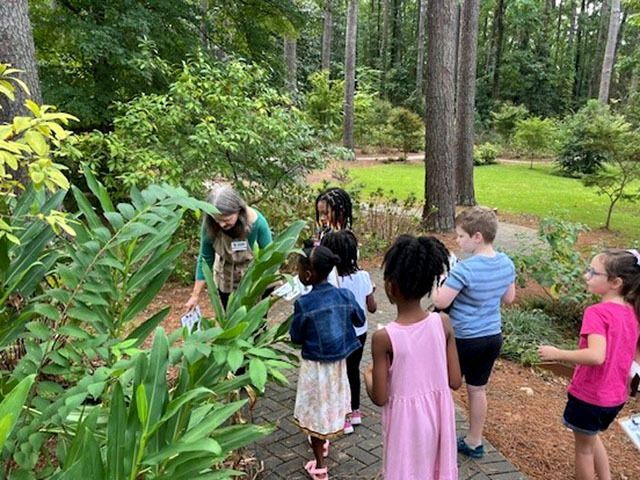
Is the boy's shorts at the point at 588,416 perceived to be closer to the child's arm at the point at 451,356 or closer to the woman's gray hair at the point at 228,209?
the child's arm at the point at 451,356

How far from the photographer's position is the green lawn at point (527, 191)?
13.2 meters

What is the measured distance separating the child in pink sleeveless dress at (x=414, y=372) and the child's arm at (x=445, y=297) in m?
0.60

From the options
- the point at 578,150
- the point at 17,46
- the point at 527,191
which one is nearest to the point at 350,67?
the point at 527,191

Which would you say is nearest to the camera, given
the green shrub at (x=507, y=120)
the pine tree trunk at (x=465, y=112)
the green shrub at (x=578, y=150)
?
the pine tree trunk at (x=465, y=112)

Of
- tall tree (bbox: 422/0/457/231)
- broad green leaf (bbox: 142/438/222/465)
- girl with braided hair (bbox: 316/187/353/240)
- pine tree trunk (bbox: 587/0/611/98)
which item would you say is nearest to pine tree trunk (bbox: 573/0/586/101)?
pine tree trunk (bbox: 587/0/611/98)

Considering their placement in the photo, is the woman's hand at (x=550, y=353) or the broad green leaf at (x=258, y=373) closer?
the broad green leaf at (x=258, y=373)

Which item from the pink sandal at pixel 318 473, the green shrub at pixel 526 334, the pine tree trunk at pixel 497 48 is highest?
the pine tree trunk at pixel 497 48

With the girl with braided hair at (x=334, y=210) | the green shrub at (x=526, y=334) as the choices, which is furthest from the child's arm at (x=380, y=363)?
the green shrub at (x=526, y=334)

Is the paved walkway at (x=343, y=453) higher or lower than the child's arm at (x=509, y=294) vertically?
lower

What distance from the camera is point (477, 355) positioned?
316 centimetres

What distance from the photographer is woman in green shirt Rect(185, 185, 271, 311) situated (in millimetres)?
3362

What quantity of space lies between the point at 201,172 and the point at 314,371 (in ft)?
13.4

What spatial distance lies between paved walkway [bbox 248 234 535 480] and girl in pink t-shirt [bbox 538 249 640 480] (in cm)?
70

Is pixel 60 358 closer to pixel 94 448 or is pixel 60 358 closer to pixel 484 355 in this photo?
pixel 94 448
